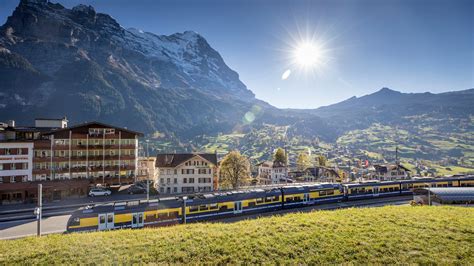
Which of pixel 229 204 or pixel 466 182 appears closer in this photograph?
pixel 229 204

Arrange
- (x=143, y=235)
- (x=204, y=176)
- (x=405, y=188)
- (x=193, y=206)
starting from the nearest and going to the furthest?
(x=143, y=235) < (x=193, y=206) < (x=405, y=188) < (x=204, y=176)

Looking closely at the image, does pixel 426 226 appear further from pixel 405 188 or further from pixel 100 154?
pixel 100 154

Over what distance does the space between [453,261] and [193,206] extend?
24.6m

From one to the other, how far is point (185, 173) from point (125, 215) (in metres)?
33.9

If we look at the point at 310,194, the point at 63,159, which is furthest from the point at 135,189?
the point at 310,194

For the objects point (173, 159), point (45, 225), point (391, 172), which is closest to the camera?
point (45, 225)

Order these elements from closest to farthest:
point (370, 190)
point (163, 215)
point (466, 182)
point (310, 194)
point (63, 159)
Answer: point (163, 215) → point (310, 194) → point (370, 190) → point (63, 159) → point (466, 182)

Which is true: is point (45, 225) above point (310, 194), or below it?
below

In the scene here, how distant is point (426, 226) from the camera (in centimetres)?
1563

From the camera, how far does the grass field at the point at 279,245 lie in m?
11.7

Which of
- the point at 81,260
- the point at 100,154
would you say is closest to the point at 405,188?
the point at 81,260

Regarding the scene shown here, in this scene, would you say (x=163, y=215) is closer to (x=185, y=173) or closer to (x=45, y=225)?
(x=45, y=225)

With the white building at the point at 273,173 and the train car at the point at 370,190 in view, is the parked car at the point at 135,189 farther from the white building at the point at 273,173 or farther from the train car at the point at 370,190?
the white building at the point at 273,173

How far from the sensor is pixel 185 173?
2382 inches
